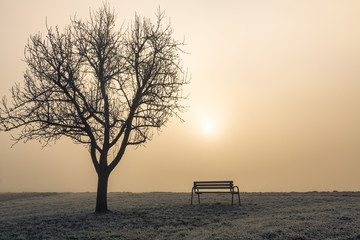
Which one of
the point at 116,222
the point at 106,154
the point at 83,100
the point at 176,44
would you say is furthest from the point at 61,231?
the point at 176,44

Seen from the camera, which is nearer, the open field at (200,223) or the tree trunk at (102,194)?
the open field at (200,223)

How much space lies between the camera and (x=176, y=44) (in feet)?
57.0

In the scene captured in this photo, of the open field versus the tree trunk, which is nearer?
the open field

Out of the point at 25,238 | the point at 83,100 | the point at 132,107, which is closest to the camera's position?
the point at 25,238

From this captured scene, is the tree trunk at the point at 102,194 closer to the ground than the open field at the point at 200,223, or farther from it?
farther from it

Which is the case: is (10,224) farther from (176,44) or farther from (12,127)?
(176,44)

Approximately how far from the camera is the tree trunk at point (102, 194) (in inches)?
601

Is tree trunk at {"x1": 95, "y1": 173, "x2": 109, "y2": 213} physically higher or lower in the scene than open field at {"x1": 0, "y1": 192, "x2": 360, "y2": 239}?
higher

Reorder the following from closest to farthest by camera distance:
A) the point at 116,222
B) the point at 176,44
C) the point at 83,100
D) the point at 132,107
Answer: the point at 116,222
the point at 83,100
the point at 132,107
the point at 176,44

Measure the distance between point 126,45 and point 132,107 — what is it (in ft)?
11.4

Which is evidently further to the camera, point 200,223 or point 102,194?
point 102,194

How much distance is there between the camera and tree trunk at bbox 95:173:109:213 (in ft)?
50.1

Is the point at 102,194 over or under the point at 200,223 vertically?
over

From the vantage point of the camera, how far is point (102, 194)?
1544cm
